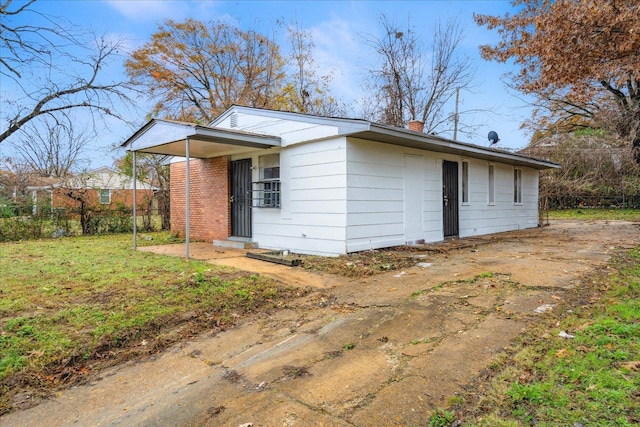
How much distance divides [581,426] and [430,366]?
1.04 meters

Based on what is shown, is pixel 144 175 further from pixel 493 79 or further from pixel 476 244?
pixel 493 79

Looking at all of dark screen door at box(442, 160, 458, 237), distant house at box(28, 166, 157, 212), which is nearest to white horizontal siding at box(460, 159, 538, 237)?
dark screen door at box(442, 160, 458, 237)

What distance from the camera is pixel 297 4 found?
21891 millimetres

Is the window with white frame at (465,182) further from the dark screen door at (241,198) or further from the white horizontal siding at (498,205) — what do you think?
the dark screen door at (241,198)

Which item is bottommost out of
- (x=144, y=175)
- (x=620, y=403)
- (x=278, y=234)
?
(x=620, y=403)

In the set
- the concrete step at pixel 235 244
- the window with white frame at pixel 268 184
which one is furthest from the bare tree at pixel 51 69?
the concrete step at pixel 235 244

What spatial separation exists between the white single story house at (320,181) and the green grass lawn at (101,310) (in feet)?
7.01

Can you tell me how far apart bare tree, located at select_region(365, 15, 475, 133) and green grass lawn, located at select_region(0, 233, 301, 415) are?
16.9 metres

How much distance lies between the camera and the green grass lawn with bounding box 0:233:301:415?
3232mm

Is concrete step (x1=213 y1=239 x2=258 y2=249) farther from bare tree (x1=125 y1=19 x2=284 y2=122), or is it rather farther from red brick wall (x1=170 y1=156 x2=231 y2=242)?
bare tree (x1=125 y1=19 x2=284 y2=122)

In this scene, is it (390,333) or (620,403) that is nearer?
(620,403)

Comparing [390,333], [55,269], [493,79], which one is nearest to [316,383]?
[390,333]

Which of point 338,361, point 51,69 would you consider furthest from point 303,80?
point 338,361

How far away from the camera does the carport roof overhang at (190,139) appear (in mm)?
7524
